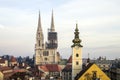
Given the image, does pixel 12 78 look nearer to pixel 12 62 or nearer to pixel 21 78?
pixel 21 78

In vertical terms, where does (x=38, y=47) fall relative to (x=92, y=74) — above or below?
above

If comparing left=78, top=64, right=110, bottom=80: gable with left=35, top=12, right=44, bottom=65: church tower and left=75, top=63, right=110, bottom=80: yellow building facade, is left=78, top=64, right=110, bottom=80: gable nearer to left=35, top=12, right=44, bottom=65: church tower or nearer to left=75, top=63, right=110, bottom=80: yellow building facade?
left=75, top=63, right=110, bottom=80: yellow building facade

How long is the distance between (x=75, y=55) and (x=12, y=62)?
10697 centimetres

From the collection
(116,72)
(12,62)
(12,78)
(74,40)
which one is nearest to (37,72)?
(12,62)

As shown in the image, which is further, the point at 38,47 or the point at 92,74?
the point at 38,47

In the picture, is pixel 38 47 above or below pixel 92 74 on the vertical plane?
above

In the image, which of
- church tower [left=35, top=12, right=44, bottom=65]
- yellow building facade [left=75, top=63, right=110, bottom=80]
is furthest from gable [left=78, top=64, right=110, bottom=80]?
church tower [left=35, top=12, right=44, bottom=65]

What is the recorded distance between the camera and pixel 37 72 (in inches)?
5817

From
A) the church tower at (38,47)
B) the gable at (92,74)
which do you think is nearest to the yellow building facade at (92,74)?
the gable at (92,74)

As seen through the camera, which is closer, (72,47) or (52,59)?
(72,47)

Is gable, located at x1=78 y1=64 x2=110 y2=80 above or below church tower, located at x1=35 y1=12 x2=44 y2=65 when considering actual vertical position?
below

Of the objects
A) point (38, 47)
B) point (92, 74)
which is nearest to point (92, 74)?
point (92, 74)

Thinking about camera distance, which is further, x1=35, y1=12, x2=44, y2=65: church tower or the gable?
x1=35, y1=12, x2=44, y2=65: church tower

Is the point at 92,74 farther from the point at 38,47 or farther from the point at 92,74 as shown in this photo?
the point at 38,47
